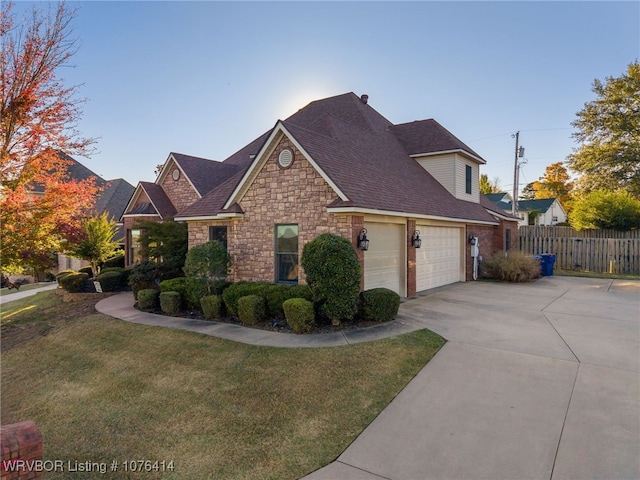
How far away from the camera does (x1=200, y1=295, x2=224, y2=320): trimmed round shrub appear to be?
31.1 ft

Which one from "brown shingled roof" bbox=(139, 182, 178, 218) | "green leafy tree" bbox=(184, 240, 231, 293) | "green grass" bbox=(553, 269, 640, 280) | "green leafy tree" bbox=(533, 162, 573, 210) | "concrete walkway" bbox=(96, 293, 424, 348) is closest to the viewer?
"concrete walkway" bbox=(96, 293, 424, 348)

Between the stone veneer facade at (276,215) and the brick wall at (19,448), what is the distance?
7.01m

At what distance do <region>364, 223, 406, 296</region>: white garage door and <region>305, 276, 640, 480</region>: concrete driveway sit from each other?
2.15m

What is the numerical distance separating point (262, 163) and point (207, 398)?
700cm

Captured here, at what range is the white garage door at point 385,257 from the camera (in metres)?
10.0

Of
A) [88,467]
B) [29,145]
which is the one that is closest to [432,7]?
[29,145]

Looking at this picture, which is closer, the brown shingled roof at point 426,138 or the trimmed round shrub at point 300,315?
the trimmed round shrub at point 300,315

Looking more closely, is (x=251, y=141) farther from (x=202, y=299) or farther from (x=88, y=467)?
(x=88, y=467)

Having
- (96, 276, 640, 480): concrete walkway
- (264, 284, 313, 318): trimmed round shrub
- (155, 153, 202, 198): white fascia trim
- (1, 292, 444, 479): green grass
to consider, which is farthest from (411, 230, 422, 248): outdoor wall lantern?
(155, 153, 202, 198): white fascia trim

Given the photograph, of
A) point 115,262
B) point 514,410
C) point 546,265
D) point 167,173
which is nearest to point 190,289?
point 514,410

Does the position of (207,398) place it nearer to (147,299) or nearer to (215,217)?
(147,299)

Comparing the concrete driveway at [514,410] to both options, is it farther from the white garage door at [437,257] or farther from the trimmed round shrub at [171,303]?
the trimmed round shrub at [171,303]

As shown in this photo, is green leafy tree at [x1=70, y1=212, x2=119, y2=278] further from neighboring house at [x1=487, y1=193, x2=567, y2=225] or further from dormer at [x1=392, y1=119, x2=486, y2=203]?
neighboring house at [x1=487, y1=193, x2=567, y2=225]

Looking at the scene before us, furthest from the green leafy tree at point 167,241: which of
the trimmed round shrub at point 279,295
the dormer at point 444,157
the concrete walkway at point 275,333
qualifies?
the dormer at point 444,157
